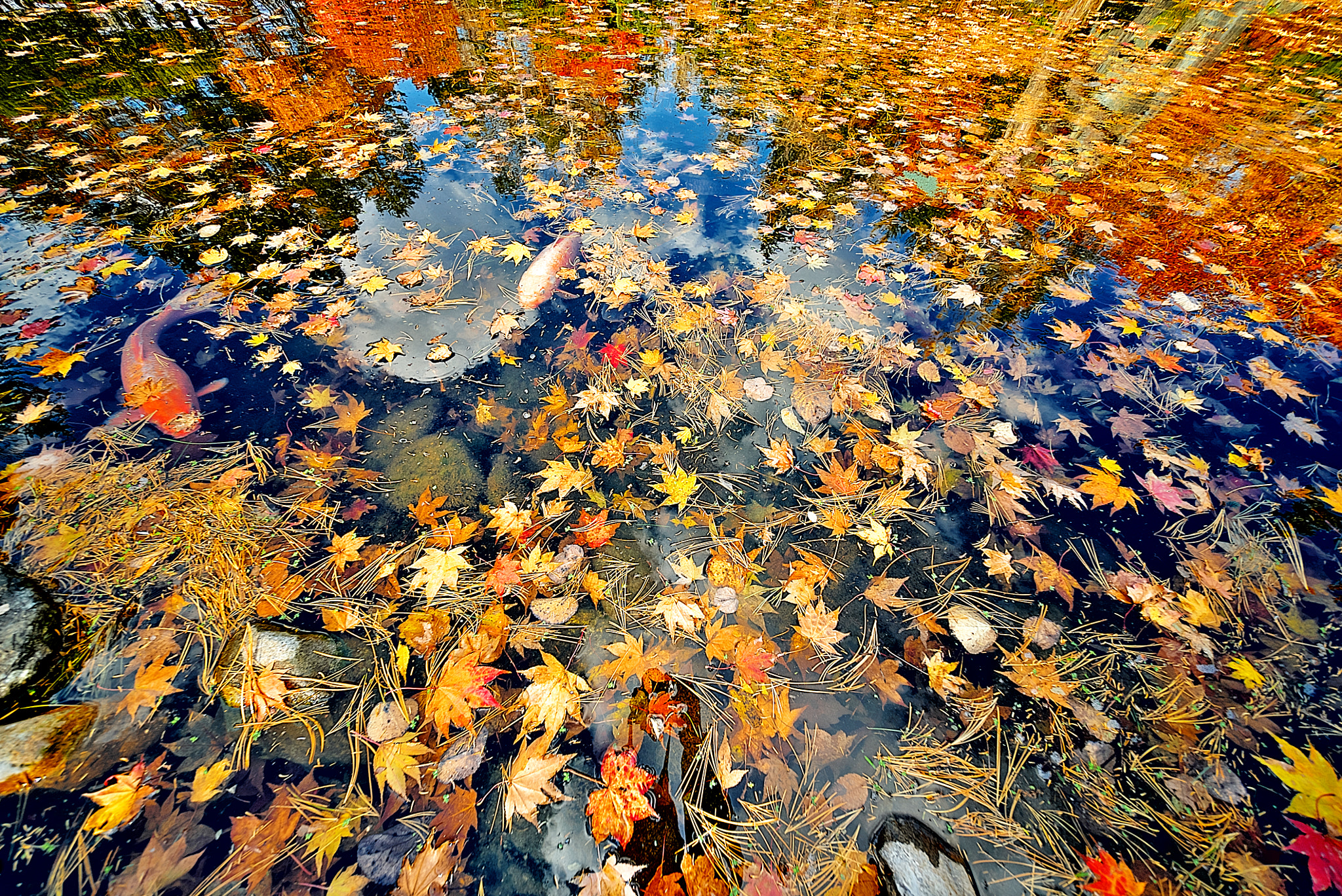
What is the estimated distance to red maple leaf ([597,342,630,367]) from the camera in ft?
8.83

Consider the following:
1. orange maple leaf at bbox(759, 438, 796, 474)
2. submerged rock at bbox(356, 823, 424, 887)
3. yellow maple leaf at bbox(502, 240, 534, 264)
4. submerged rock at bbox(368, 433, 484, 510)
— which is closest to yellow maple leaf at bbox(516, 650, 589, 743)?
submerged rock at bbox(356, 823, 424, 887)

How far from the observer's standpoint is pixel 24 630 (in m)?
1.58

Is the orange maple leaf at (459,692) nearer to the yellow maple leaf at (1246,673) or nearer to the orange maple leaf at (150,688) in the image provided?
the orange maple leaf at (150,688)

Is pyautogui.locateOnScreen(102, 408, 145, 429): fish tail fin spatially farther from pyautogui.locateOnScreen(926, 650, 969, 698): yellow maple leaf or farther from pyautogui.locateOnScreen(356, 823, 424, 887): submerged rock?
pyautogui.locateOnScreen(926, 650, 969, 698): yellow maple leaf

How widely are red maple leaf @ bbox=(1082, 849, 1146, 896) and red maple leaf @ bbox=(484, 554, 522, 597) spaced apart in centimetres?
208

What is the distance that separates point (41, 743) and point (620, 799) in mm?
1824

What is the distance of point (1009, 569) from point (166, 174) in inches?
262

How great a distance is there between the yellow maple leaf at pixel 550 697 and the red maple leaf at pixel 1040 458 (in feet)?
7.85

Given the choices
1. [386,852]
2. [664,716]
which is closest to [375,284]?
[386,852]

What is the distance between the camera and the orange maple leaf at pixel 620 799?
1426 millimetres

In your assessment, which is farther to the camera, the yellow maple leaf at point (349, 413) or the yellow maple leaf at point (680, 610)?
the yellow maple leaf at point (349, 413)

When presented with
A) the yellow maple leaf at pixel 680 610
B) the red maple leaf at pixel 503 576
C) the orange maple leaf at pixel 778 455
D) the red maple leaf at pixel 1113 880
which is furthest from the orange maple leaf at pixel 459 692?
the red maple leaf at pixel 1113 880

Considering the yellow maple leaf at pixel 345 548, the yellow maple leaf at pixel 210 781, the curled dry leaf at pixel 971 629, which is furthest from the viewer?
the yellow maple leaf at pixel 345 548

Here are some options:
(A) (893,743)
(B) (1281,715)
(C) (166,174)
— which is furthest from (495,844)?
(C) (166,174)
